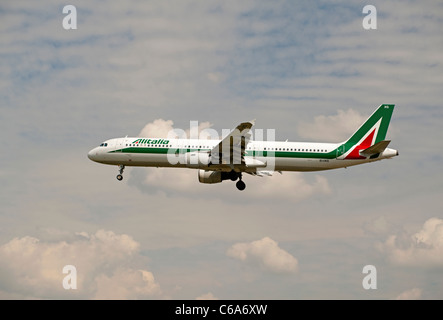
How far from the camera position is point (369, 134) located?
7275 cm

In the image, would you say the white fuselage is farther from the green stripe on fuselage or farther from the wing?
the wing

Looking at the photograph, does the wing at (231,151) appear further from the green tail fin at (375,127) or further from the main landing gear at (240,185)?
the green tail fin at (375,127)

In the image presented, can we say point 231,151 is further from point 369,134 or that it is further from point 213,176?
point 369,134

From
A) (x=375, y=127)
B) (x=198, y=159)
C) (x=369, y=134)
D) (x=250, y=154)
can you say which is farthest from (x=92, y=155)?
(x=375, y=127)

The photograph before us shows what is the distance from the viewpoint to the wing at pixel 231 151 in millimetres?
67000

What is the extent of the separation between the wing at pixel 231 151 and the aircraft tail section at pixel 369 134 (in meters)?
11.2

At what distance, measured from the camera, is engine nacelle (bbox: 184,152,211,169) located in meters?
68.7

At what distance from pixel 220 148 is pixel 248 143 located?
3719 millimetres

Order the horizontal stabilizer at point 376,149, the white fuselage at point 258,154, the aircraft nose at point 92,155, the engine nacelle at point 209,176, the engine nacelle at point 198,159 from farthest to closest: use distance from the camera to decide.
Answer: the aircraft nose at point 92,155 → the engine nacelle at point 209,176 → the white fuselage at point 258,154 → the engine nacelle at point 198,159 → the horizontal stabilizer at point 376,149

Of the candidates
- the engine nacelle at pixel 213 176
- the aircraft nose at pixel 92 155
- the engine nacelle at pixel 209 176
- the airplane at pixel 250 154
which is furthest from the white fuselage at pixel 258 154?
the aircraft nose at pixel 92 155

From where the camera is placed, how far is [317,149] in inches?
2800
